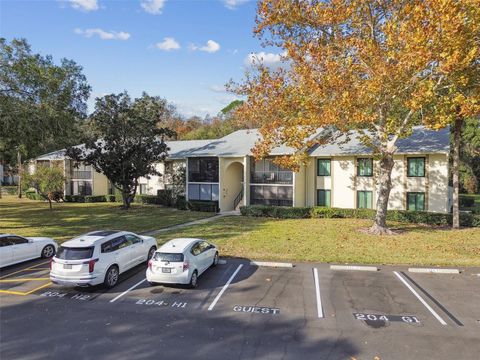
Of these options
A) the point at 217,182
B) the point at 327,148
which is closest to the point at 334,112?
the point at 327,148

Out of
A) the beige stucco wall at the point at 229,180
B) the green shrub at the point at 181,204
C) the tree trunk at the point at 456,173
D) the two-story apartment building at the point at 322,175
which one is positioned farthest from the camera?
the green shrub at the point at 181,204

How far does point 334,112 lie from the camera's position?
1802 centimetres

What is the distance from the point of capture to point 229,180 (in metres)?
34.5

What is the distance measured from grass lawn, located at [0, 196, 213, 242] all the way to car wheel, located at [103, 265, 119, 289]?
9497mm

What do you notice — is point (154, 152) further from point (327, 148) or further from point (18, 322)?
point (18, 322)

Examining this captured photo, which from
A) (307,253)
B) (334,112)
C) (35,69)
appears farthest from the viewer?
(35,69)

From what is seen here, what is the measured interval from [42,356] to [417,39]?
55.5 feet

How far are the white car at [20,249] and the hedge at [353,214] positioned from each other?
1609 cm

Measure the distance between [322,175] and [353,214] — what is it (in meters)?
5.13

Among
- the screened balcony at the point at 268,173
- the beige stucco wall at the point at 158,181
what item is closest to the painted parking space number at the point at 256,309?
the screened balcony at the point at 268,173

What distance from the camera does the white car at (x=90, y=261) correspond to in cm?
1191

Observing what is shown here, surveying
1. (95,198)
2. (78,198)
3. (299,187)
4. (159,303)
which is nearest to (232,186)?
(299,187)

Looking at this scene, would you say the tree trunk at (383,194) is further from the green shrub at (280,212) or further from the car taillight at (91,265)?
the car taillight at (91,265)

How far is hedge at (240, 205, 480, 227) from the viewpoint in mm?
24112
